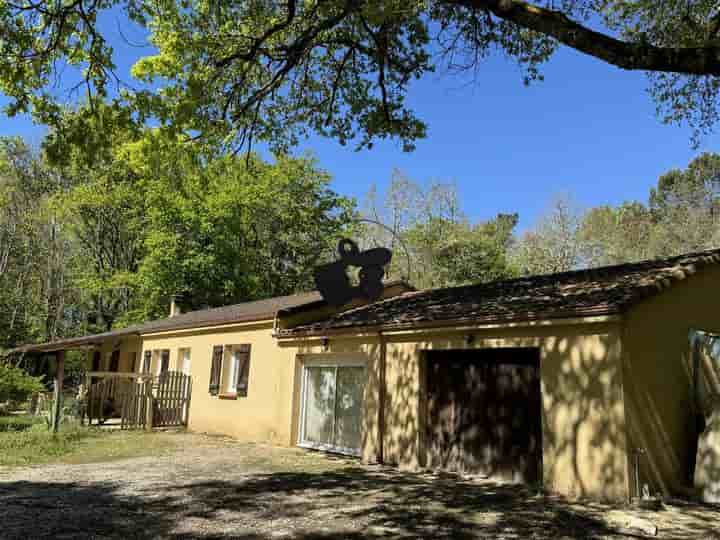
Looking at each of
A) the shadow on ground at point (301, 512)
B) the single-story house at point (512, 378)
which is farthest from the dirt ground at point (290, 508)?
the single-story house at point (512, 378)

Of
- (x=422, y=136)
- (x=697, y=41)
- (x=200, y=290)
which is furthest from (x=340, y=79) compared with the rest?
(x=200, y=290)

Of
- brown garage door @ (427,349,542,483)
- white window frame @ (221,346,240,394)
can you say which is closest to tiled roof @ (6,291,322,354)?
white window frame @ (221,346,240,394)

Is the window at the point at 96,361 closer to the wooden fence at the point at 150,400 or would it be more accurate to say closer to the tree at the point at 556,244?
the wooden fence at the point at 150,400

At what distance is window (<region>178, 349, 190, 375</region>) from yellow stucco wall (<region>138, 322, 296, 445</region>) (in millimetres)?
653

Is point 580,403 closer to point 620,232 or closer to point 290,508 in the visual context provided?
point 290,508

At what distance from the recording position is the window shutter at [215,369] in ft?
50.4

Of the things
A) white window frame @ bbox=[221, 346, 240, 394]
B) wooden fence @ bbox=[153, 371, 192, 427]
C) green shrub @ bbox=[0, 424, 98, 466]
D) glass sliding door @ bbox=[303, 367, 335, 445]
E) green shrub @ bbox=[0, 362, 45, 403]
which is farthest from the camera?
wooden fence @ bbox=[153, 371, 192, 427]

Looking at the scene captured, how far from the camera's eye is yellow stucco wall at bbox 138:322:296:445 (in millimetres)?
13227

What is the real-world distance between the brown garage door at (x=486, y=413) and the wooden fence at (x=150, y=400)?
31.7 ft

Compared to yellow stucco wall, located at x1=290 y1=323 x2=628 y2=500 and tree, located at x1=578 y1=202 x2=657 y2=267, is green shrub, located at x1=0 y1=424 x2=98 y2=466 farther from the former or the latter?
tree, located at x1=578 y1=202 x2=657 y2=267

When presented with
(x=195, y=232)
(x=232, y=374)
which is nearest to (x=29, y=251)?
(x=195, y=232)

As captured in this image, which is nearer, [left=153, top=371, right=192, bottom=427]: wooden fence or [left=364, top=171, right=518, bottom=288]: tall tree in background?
[left=153, top=371, right=192, bottom=427]: wooden fence

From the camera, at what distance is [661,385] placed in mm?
7664

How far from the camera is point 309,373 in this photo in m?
13.2
